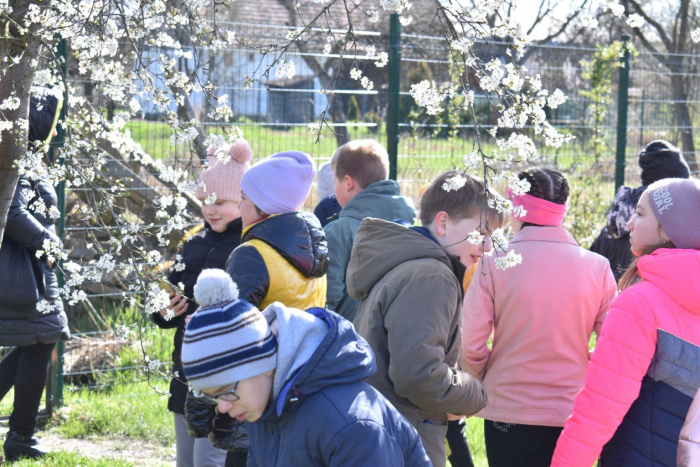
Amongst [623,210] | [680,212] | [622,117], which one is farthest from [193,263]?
[622,117]

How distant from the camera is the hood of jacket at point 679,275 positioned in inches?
96.4

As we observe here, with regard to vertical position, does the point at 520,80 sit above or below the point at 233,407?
above

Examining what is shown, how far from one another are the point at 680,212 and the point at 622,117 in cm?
539

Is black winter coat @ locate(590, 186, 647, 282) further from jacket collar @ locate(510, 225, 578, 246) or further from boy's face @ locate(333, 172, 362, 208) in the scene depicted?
boy's face @ locate(333, 172, 362, 208)

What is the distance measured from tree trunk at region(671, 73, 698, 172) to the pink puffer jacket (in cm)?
653

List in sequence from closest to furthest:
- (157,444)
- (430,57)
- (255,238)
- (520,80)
Answer: (520,80) → (255,238) → (157,444) → (430,57)

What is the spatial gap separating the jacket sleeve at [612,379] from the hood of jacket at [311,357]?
93 cm

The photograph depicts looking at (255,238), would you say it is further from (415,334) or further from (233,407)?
(233,407)

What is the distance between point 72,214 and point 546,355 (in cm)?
424

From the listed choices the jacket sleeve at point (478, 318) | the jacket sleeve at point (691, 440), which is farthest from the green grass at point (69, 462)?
the jacket sleeve at point (691, 440)

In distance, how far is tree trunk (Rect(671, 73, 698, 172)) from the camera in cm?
838

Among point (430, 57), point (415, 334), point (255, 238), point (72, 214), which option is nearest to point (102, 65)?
point (255, 238)

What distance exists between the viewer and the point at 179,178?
123 inches

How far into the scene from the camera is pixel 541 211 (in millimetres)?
3084
